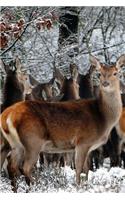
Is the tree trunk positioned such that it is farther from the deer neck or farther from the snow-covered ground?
the snow-covered ground

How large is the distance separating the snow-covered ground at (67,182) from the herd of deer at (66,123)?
72 mm

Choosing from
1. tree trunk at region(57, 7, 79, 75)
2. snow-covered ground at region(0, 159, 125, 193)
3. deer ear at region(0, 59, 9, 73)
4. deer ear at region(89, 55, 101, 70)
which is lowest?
snow-covered ground at region(0, 159, 125, 193)

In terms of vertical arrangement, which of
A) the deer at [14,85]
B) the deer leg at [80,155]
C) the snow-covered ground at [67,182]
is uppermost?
the deer at [14,85]

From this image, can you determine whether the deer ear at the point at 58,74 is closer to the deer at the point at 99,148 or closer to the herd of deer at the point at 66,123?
the herd of deer at the point at 66,123

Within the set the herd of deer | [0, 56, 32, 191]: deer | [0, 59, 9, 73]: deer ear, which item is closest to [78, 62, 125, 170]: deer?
the herd of deer

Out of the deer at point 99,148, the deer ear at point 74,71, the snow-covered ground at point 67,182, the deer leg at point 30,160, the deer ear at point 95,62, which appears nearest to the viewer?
the deer leg at point 30,160

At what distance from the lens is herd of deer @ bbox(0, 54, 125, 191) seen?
20.3ft

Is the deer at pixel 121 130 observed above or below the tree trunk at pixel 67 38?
below

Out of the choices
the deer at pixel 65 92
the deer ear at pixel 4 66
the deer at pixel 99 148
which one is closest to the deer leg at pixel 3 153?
the deer at pixel 65 92

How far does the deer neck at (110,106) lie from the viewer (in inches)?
256

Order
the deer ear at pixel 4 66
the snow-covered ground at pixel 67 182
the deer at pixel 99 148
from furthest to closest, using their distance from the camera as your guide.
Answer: the deer ear at pixel 4 66 → the deer at pixel 99 148 → the snow-covered ground at pixel 67 182

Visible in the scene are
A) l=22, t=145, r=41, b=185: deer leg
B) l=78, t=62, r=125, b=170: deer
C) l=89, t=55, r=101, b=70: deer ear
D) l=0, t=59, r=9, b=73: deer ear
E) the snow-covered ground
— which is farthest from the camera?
l=0, t=59, r=9, b=73: deer ear

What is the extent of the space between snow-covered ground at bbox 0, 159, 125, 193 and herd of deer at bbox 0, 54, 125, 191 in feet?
0.24
